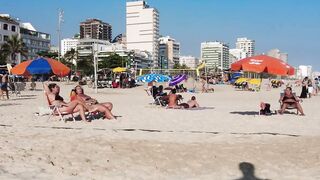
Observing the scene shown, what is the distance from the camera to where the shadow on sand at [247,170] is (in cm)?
534

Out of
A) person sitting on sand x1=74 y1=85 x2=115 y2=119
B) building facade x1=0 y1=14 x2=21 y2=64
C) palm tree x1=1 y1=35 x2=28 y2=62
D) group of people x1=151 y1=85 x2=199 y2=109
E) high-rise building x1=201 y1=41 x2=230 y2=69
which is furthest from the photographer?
high-rise building x1=201 y1=41 x2=230 y2=69

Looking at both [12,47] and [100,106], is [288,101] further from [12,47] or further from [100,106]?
[12,47]

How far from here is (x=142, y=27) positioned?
577 feet

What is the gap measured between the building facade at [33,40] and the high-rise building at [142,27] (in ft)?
176

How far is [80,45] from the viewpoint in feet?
477

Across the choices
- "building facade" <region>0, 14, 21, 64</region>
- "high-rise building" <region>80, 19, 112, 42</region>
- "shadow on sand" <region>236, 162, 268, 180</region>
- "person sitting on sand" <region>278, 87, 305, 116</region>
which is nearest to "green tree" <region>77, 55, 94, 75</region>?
"building facade" <region>0, 14, 21, 64</region>

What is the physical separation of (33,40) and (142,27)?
67.8 meters

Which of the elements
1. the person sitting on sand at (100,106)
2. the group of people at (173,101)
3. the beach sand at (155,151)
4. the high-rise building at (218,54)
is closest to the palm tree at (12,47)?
the group of people at (173,101)

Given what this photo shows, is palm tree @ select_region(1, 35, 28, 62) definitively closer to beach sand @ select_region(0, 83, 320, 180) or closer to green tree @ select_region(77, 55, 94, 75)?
green tree @ select_region(77, 55, 94, 75)

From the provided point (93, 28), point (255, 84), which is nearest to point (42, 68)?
point (255, 84)

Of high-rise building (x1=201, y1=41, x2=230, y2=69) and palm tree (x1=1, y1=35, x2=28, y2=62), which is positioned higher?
high-rise building (x1=201, y1=41, x2=230, y2=69)

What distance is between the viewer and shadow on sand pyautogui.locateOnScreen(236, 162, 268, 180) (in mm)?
5344

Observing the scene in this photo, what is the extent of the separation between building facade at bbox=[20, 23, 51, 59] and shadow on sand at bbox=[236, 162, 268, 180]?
4211 inches

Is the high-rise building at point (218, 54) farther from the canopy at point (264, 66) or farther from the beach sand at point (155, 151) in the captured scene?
the beach sand at point (155, 151)
